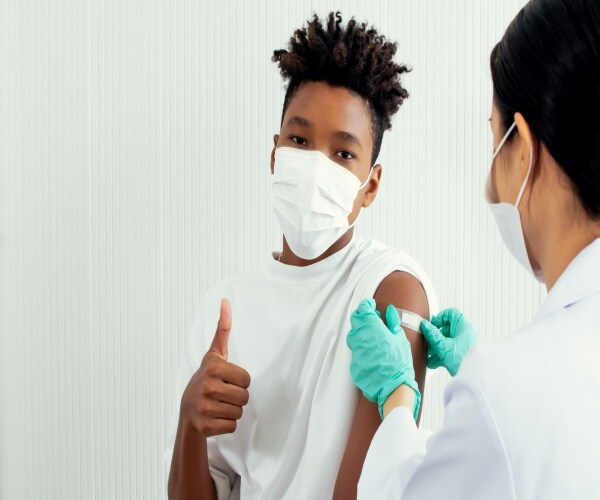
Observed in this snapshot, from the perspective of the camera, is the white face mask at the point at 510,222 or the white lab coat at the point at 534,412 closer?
the white lab coat at the point at 534,412

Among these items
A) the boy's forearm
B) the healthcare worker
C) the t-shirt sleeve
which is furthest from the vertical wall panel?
the healthcare worker

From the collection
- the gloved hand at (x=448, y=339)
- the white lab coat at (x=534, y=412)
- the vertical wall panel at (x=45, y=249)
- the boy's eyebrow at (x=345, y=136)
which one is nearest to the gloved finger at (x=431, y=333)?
the gloved hand at (x=448, y=339)

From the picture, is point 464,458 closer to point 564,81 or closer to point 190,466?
point 564,81

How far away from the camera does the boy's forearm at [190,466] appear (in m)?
1.32

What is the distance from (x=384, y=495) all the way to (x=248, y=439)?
0.51 metres

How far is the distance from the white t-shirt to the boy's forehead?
0.79 ft

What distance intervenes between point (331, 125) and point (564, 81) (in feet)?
2.04

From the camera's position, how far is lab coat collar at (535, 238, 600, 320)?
0.78 metres

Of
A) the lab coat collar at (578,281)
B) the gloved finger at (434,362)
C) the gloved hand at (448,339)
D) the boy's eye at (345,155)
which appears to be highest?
the boy's eye at (345,155)

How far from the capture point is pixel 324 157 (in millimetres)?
1367

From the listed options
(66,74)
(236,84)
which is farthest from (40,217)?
(236,84)

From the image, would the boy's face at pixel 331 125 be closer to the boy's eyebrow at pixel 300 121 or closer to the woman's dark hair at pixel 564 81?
the boy's eyebrow at pixel 300 121

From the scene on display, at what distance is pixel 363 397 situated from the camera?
4.05 feet

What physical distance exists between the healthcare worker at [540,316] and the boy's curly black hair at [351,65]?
0.49m
